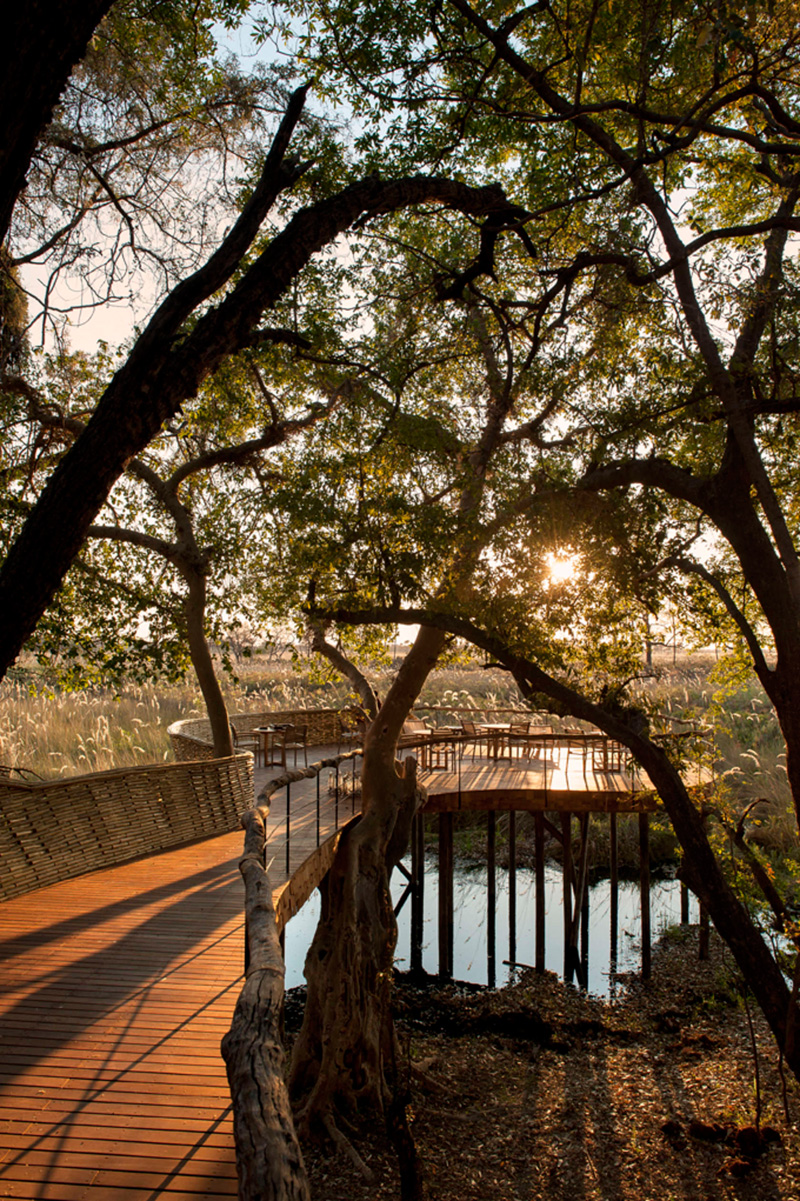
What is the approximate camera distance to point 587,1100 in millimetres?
8883

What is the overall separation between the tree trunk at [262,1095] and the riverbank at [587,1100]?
5315mm

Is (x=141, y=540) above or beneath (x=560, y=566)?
above

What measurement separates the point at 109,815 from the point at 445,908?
6.07 metres

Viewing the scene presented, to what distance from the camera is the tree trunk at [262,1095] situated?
5.76 feet

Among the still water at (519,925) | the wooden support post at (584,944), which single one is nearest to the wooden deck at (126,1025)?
the still water at (519,925)

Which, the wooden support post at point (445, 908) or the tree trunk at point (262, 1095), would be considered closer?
the tree trunk at point (262, 1095)

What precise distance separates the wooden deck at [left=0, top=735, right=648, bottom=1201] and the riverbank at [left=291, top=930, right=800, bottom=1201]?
226 cm

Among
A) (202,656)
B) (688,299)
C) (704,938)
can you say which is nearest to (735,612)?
(688,299)

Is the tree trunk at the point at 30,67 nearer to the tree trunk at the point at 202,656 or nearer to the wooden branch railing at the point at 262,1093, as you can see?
the wooden branch railing at the point at 262,1093

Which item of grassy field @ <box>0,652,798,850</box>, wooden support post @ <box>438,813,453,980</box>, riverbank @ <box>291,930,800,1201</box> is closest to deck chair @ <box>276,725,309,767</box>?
grassy field @ <box>0,652,798,850</box>

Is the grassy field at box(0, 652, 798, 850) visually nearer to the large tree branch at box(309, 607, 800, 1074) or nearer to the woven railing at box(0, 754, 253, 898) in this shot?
the large tree branch at box(309, 607, 800, 1074)

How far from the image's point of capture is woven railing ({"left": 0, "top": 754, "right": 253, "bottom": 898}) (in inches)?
324

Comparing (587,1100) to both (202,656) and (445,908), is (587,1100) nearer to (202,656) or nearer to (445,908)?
(445,908)

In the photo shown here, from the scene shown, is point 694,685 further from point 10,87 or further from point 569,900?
point 10,87
